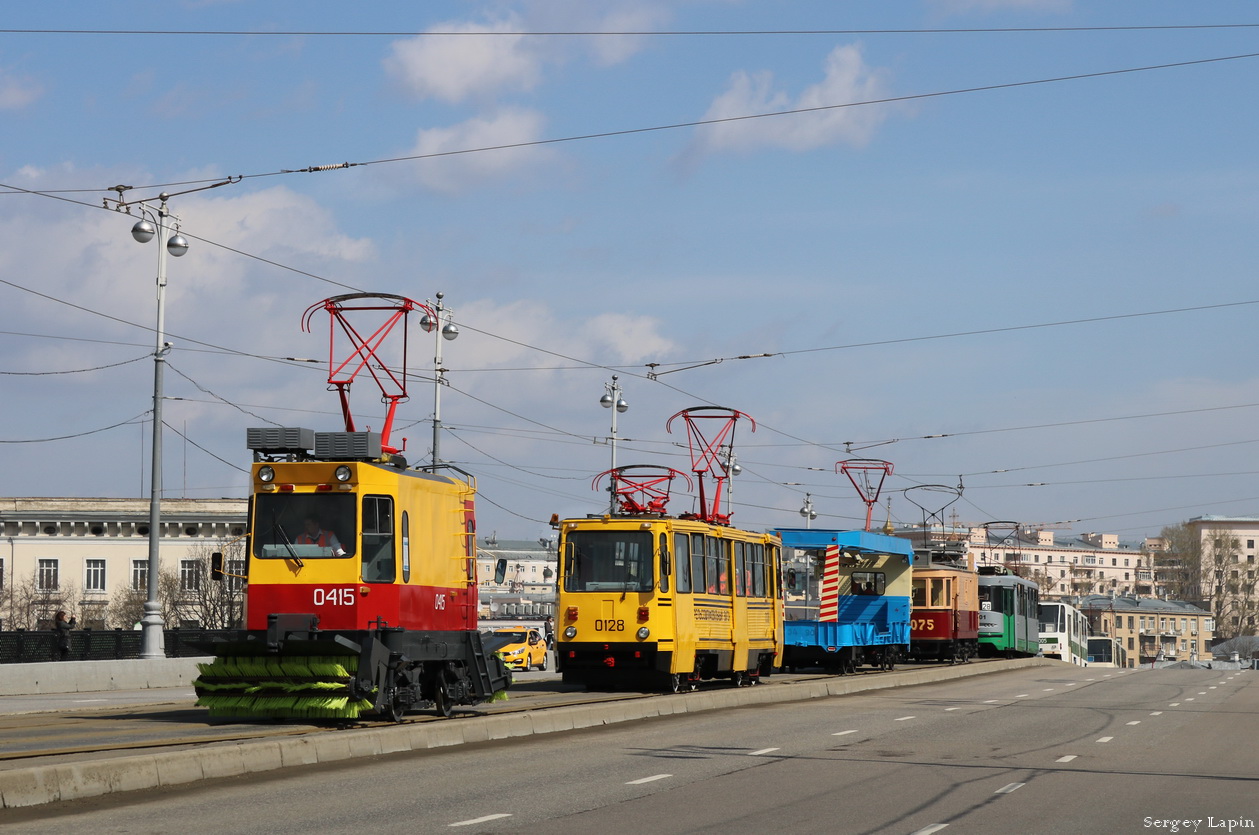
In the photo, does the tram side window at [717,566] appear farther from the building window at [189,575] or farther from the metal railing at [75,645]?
the building window at [189,575]

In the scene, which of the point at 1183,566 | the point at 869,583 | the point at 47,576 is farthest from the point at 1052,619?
the point at 1183,566

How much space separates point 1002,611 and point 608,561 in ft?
99.6

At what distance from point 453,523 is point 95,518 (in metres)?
84.7

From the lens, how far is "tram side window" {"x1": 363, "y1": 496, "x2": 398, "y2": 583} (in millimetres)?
17812

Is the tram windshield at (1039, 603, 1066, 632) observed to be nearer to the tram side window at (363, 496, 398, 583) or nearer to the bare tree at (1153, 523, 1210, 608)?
the tram side window at (363, 496, 398, 583)

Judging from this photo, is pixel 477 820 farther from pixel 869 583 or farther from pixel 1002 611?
pixel 1002 611

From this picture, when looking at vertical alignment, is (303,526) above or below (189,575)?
above

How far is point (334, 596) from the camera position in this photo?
695 inches

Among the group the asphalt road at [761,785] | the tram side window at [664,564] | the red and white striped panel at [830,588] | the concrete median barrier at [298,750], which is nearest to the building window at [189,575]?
the red and white striped panel at [830,588]

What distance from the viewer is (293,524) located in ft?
59.1

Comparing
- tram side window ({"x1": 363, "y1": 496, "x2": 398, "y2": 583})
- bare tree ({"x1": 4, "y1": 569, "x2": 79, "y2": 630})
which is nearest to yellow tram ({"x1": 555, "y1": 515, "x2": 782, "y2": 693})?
tram side window ({"x1": 363, "y1": 496, "x2": 398, "y2": 583})

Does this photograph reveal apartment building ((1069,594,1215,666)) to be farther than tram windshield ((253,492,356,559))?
Yes

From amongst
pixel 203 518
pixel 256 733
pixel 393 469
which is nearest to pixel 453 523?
pixel 393 469

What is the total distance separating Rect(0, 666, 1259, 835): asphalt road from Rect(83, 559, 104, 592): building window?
83963 millimetres
